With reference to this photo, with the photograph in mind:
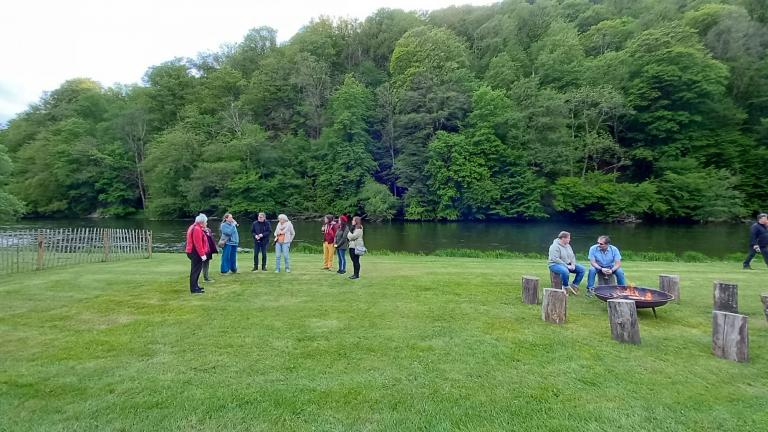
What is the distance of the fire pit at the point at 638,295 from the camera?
7.23 m

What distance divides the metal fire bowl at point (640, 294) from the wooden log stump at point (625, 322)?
3.66 feet

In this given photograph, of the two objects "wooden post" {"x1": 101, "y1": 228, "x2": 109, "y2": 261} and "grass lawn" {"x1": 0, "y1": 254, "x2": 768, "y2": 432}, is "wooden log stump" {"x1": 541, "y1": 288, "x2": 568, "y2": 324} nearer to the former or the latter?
"grass lawn" {"x1": 0, "y1": 254, "x2": 768, "y2": 432}

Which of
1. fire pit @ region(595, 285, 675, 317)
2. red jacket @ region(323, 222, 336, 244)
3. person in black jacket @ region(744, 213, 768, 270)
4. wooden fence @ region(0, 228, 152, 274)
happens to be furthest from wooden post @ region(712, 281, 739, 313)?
wooden fence @ region(0, 228, 152, 274)

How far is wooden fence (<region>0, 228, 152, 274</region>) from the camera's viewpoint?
13352mm

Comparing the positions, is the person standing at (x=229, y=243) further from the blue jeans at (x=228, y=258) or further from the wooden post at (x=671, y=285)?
the wooden post at (x=671, y=285)

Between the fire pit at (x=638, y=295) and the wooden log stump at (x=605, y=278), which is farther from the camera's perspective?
the wooden log stump at (x=605, y=278)

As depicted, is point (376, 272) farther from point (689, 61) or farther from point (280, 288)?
point (689, 61)

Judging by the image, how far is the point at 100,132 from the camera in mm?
60531

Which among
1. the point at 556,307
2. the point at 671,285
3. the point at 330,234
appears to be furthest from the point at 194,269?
the point at 671,285

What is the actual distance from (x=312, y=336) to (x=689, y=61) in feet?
168

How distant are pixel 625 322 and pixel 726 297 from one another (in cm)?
338

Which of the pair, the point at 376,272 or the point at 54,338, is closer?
the point at 54,338

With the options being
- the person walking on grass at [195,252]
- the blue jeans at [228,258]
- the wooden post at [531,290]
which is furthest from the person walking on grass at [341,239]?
Answer: the wooden post at [531,290]

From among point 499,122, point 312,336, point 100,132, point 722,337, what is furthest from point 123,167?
point 722,337
